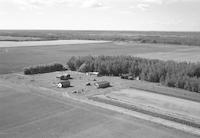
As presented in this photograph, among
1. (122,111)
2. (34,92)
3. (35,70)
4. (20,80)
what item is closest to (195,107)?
(122,111)

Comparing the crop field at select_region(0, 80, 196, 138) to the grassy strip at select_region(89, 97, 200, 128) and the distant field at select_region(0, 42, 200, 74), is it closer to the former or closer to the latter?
the grassy strip at select_region(89, 97, 200, 128)

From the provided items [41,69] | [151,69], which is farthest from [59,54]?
[151,69]

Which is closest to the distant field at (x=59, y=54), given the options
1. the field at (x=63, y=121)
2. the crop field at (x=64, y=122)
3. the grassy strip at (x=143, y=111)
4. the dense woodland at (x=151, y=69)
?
the dense woodland at (x=151, y=69)

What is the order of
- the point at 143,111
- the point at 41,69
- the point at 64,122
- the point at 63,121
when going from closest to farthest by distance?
the point at 64,122
the point at 63,121
the point at 143,111
the point at 41,69

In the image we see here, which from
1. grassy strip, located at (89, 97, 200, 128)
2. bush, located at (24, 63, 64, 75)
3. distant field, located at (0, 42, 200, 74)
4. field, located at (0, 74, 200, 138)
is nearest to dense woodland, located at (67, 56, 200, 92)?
bush, located at (24, 63, 64, 75)

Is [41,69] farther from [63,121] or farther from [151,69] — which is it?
[63,121]

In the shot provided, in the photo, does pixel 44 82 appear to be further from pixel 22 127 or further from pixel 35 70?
pixel 22 127
